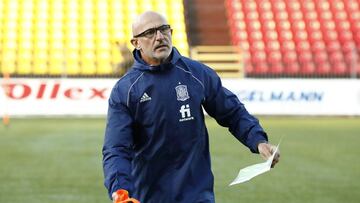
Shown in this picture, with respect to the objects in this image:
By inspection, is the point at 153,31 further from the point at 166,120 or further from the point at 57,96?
the point at 57,96

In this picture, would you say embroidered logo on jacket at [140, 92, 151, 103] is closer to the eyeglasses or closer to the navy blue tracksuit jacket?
the navy blue tracksuit jacket

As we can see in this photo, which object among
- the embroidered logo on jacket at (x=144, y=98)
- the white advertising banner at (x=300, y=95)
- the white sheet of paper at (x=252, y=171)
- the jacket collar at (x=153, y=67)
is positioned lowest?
the white advertising banner at (x=300, y=95)

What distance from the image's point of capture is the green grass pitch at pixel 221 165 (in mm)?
10883

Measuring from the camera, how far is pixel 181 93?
540 centimetres

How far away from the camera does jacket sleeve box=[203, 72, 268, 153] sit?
18.2 feet

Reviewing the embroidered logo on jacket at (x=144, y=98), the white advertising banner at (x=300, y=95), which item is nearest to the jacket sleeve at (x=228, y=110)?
Result: the embroidered logo on jacket at (x=144, y=98)

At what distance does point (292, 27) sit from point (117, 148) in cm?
2888

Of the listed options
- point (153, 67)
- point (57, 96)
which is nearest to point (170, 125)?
point (153, 67)

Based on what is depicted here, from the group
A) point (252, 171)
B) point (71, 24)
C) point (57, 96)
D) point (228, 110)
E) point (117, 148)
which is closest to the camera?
point (252, 171)

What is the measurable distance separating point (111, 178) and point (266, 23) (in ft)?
94.4

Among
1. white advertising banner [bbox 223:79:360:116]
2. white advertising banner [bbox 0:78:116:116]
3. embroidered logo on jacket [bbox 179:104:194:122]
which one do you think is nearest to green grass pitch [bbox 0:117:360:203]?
white advertising banner [bbox 0:78:116:116]

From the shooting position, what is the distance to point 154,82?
17.6 ft

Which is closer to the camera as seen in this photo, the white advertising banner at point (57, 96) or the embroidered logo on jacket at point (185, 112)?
the embroidered logo on jacket at point (185, 112)

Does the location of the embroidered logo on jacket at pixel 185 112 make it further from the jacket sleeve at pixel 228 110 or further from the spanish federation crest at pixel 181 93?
the jacket sleeve at pixel 228 110
